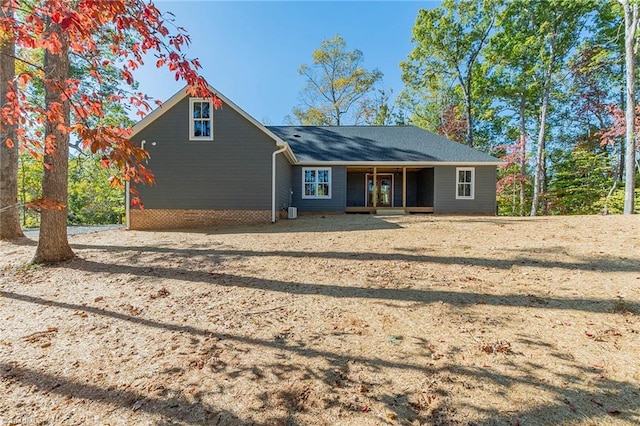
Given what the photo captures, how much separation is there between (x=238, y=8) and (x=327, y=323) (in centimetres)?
1206

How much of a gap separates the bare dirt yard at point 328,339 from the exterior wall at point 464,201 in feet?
27.3

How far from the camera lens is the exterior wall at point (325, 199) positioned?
45.3 ft

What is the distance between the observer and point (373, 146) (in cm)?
1527

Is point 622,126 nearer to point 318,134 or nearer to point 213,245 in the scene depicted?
point 318,134

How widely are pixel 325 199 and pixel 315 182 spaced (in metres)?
0.93

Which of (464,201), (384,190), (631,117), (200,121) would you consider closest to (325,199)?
(384,190)

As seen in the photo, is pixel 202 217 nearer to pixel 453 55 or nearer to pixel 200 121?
pixel 200 121

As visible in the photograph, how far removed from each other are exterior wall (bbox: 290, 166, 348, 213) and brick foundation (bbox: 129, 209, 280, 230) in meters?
3.08

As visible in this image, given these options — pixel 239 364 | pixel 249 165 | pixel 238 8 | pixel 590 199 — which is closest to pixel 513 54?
pixel 590 199

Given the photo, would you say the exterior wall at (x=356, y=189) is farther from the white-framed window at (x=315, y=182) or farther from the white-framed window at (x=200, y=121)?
the white-framed window at (x=200, y=121)

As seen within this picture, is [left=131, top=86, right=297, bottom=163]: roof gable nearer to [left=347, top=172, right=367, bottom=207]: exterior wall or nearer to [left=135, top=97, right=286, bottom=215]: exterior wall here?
[left=135, top=97, right=286, bottom=215]: exterior wall

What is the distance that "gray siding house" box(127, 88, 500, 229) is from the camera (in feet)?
35.5

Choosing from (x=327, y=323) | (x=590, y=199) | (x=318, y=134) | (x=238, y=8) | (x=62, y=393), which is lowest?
(x=62, y=393)

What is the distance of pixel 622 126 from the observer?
→ 15.8 meters
